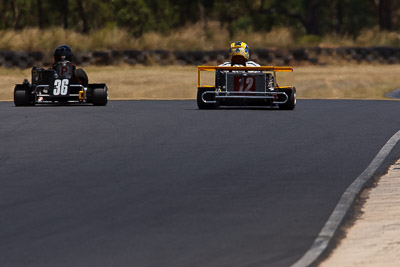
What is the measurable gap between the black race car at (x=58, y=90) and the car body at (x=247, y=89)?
8.18 feet

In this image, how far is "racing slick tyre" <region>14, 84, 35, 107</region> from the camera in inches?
883

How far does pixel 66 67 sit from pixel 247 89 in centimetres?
409

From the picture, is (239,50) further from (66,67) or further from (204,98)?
(66,67)

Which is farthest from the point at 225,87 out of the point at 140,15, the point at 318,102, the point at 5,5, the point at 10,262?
the point at 5,5

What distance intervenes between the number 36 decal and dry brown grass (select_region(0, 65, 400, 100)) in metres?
6.51

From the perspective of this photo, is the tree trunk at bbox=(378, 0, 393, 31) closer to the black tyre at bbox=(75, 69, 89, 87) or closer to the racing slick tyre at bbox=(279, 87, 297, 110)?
the black tyre at bbox=(75, 69, 89, 87)

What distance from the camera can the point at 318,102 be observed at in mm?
24656

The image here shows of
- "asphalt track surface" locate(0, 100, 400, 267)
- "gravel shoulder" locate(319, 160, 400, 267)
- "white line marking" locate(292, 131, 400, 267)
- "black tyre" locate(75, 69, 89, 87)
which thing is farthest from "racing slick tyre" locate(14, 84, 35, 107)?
"gravel shoulder" locate(319, 160, 400, 267)

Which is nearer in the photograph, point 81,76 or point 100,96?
point 100,96

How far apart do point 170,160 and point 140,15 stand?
42376 mm

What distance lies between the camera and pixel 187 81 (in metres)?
31.5

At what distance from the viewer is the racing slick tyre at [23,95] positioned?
22.4 m

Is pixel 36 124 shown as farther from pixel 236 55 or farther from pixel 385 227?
pixel 385 227

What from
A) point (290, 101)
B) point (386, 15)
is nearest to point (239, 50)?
point (290, 101)
